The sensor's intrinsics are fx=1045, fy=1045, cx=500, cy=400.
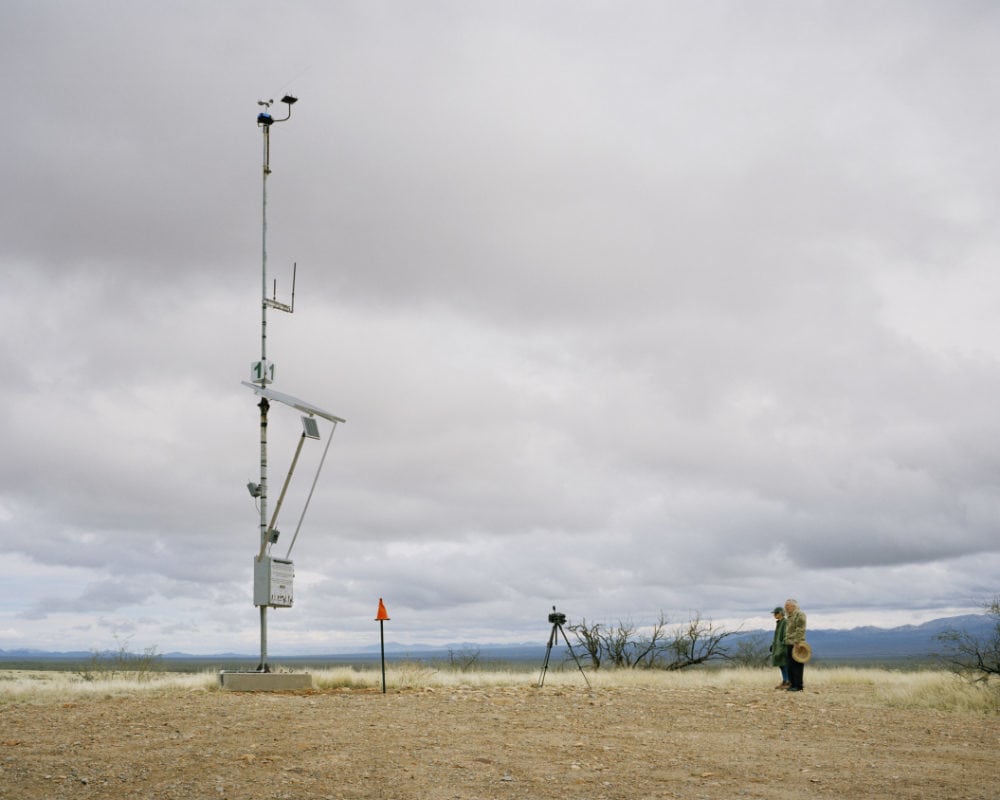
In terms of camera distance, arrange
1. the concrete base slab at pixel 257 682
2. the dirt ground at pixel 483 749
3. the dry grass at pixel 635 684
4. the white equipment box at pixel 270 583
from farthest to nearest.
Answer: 1. the white equipment box at pixel 270 583
2. the concrete base slab at pixel 257 682
3. the dry grass at pixel 635 684
4. the dirt ground at pixel 483 749

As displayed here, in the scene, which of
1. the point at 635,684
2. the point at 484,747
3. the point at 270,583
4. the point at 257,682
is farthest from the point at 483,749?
the point at 635,684

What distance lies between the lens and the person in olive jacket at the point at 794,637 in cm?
1908

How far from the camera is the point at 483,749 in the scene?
37.3ft

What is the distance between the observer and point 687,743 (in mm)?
12227

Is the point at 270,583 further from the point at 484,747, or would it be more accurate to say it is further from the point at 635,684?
the point at 484,747

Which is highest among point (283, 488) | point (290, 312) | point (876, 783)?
point (290, 312)

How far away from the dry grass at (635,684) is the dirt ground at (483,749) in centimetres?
167

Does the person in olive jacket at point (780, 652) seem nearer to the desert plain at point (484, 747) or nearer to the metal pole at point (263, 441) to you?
the desert plain at point (484, 747)

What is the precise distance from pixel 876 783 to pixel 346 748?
538 centimetres

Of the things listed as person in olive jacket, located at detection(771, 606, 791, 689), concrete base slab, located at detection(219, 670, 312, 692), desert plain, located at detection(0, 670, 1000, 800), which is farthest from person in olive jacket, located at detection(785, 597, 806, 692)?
concrete base slab, located at detection(219, 670, 312, 692)

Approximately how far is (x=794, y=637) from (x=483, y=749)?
9719 mm

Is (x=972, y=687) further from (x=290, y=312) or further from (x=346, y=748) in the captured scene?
(x=290, y=312)

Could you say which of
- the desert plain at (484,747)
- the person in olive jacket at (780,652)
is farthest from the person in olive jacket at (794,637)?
the desert plain at (484,747)

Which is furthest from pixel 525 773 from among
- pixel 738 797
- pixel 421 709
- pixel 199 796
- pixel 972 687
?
pixel 972 687
